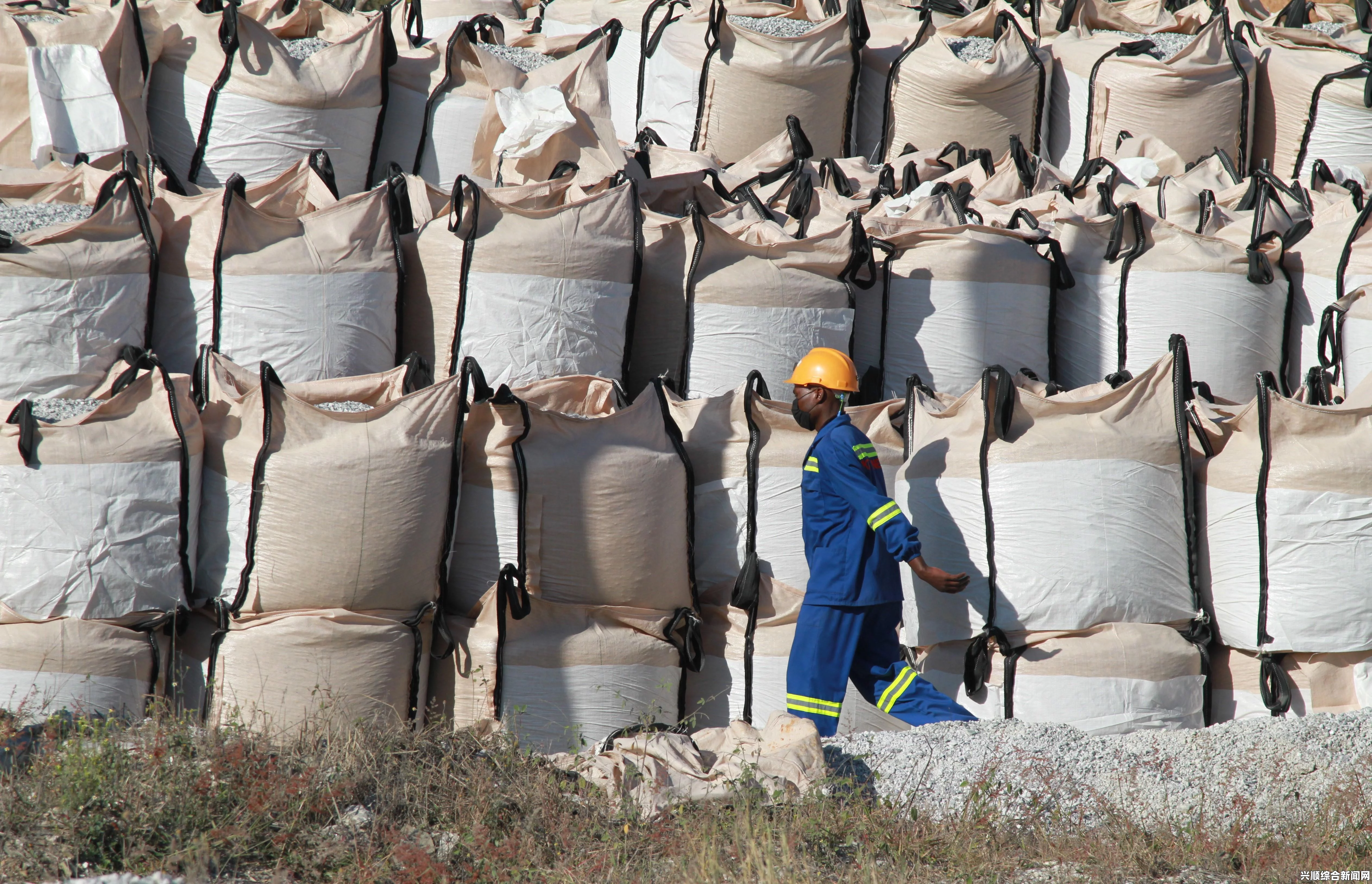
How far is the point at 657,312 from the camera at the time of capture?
4129 millimetres

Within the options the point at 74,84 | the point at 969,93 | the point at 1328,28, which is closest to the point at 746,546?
the point at 969,93

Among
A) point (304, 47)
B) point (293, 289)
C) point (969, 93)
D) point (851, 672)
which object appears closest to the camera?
point (851, 672)

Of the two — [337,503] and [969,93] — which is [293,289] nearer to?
[337,503]

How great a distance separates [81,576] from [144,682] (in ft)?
1.05

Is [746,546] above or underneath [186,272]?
underneath

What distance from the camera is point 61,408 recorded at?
3.39 meters

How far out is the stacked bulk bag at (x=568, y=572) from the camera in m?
3.39

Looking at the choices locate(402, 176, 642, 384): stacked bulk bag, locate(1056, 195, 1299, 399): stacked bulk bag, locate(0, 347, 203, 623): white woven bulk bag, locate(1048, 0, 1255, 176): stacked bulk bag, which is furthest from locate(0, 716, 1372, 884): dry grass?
locate(1048, 0, 1255, 176): stacked bulk bag

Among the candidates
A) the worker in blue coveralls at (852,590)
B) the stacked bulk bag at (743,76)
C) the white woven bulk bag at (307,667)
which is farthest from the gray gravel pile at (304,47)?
the worker in blue coveralls at (852,590)

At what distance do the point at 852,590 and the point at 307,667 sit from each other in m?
1.44

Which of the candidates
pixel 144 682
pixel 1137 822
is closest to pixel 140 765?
pixel 144 682

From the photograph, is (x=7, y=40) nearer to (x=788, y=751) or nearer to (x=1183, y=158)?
(x=788, y=751)

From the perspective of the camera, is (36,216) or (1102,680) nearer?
(1102,680)

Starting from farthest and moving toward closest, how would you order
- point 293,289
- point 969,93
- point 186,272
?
point 969,93 → point 186,272 → point 293,289
